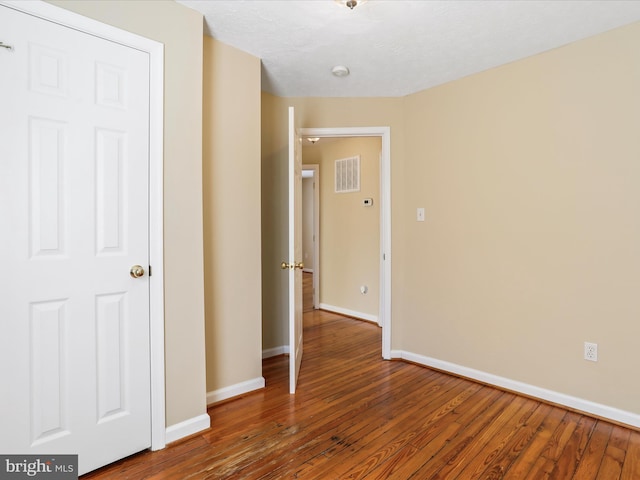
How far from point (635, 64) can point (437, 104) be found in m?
1.29

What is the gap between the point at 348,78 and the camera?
2877 millimetres

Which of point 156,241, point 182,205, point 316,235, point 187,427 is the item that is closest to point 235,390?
point 187,427

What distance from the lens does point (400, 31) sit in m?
2.20

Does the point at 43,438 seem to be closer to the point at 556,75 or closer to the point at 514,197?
the point at 514,197

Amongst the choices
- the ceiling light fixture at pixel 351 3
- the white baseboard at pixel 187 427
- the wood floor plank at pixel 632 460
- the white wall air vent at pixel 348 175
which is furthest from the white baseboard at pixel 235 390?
the white wall air vent at pixel 348 175

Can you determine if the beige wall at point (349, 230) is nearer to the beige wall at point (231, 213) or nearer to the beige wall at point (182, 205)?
the beige wall at point (231, 213)

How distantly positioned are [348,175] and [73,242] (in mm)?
3734

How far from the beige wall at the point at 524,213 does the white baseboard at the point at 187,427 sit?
1.91 metres

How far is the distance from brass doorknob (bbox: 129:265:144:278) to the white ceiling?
1.48 meters

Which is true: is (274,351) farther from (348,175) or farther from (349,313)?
(348,175)

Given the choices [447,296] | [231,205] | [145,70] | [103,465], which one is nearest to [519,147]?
[447,296]

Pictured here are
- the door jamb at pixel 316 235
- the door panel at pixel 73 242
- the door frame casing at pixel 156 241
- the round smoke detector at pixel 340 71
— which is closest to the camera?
the door panel at pixel 73 242

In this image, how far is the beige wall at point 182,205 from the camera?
190 cm

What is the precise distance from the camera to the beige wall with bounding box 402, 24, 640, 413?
2160 millimetres
